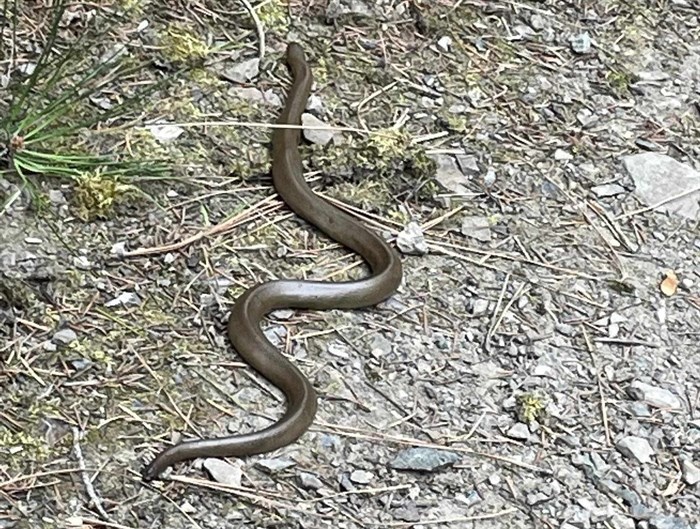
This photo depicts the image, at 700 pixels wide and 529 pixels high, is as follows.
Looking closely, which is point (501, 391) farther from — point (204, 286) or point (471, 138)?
point (471, 138)

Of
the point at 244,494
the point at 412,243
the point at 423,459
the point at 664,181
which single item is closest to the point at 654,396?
the point at 423,459

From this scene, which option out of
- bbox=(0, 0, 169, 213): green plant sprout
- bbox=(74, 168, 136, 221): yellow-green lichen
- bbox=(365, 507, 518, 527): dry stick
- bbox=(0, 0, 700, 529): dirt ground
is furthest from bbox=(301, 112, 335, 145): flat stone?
bbox=(365, 507, 518, 527): dry stick

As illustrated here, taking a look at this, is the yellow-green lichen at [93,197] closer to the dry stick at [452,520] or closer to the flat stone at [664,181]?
the dry stick at [452,520]

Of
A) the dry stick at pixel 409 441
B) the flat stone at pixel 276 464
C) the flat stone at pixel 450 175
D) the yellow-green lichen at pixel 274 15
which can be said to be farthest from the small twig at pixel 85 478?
the yellow-green lichen at pixel 274 15

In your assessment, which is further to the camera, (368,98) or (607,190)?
(368,98)

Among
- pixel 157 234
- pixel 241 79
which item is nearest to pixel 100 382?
pixel 157 234

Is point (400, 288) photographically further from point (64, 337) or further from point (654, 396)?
point (64, 337)
